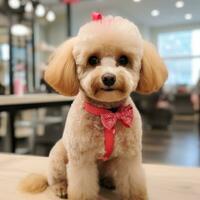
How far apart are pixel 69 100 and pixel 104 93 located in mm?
1438

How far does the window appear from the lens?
390 inches

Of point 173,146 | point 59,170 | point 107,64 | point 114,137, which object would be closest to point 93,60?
point 107,64

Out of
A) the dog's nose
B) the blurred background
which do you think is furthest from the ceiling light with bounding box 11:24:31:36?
the dog's nose

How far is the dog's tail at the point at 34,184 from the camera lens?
0.82m

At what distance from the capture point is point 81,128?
65 centimetres

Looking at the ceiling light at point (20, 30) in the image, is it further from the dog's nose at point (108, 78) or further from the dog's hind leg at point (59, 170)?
the dog's nose at point (108, 78)

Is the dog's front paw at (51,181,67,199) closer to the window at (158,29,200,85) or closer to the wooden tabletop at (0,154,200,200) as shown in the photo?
the wooden tabletop at (0,154,200,200)

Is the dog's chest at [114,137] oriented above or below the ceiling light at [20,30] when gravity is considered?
below

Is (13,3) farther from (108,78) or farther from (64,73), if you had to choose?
(108,78)

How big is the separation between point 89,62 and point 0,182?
52cm

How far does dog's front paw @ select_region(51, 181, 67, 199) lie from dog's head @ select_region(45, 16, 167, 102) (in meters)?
0.26

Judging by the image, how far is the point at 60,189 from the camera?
0.78 meters

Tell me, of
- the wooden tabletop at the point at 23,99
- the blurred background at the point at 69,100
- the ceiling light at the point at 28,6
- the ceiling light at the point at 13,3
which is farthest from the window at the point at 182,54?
the wooden tabletop at the point at 23,99

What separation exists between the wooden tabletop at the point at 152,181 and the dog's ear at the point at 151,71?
29 cm
